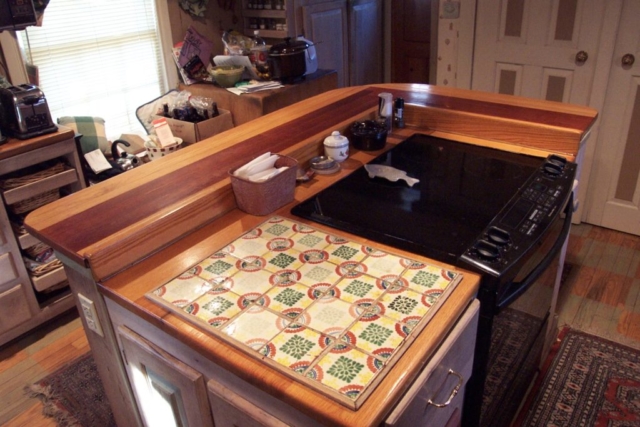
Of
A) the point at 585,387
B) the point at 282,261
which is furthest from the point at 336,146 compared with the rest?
the point at 585,387

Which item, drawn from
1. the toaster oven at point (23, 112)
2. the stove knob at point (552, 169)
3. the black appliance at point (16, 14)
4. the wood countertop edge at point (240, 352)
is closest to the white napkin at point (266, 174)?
the wood countertop edge at point (240, 352)

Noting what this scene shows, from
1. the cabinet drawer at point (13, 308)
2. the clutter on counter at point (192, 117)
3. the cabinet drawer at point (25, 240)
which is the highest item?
the clutter on counter at point (192, 117)

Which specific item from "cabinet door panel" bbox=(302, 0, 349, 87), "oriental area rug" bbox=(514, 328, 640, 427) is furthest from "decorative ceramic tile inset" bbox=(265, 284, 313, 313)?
"cabinet door panel" bbox=(302, 0, 349, 87)

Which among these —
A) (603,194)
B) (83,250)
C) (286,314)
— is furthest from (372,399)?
(603,194)

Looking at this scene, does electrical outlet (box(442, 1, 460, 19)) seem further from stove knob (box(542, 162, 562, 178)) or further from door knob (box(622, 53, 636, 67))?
stove knob (box(542, 162, 562, 178))

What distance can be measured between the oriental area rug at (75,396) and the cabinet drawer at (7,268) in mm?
457

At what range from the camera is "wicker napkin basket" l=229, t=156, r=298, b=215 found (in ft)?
4.51

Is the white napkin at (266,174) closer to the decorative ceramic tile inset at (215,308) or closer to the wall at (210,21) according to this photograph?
the decorative ceramic tile inset at (215,308)

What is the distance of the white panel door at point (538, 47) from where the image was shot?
2787mm

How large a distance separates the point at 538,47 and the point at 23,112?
263 centimetres

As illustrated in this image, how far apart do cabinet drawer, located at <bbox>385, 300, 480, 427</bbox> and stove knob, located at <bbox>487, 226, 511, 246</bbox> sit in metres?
0.16

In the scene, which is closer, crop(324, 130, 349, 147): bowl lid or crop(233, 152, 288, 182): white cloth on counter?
crop(233, 152, 288, 182): white cloth on counter

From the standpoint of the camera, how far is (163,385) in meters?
1.20

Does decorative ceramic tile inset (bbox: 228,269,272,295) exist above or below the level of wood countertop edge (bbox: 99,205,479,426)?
above
